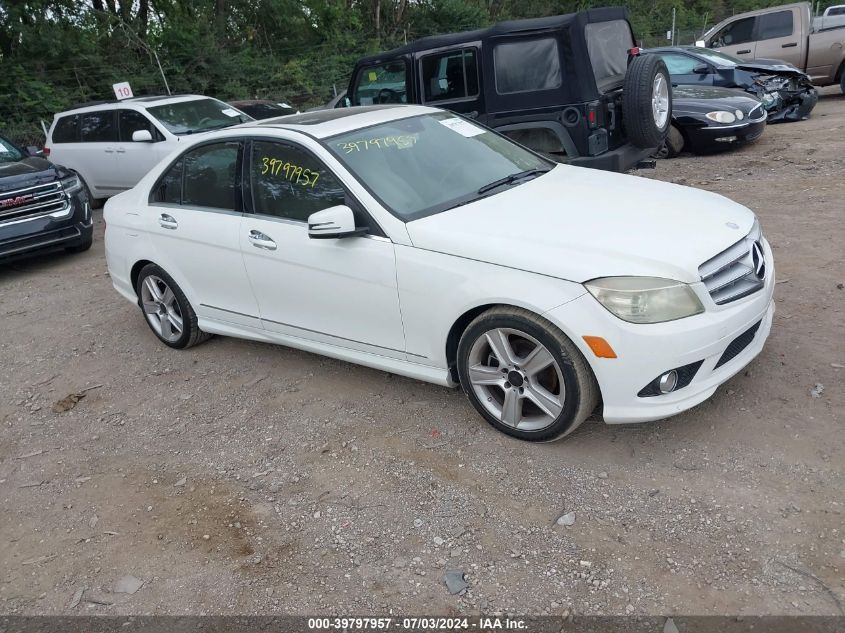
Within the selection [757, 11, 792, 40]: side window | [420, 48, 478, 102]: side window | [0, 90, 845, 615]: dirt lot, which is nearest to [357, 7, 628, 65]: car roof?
[420, 48, 478, 102]: side window

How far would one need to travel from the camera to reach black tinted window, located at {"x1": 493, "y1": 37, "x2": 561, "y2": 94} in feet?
24.4

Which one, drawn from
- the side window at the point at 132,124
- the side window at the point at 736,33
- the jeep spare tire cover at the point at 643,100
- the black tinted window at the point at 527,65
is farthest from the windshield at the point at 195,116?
the side window at the point at 736,33

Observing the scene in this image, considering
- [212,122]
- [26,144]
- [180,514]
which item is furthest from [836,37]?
[26,144]

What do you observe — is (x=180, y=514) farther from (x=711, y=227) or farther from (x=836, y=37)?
(x=836, y=37)

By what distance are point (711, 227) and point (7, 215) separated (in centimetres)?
713

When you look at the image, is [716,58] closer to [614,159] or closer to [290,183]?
[614,159]

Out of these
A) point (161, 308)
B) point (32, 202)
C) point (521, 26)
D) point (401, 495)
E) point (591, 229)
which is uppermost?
point (521, 26)

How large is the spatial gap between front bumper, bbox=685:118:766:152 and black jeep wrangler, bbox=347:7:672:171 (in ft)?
6.72

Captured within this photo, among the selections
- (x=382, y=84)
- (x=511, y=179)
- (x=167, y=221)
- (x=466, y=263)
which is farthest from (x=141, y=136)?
(x=466, y=263)

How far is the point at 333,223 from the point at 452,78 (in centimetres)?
494

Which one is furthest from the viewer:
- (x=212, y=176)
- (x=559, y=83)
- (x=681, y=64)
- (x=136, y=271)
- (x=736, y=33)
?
(x=736, y=33)

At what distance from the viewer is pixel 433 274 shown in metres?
3.58

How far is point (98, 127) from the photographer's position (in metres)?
10.8

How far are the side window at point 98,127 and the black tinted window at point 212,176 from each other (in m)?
6.53
